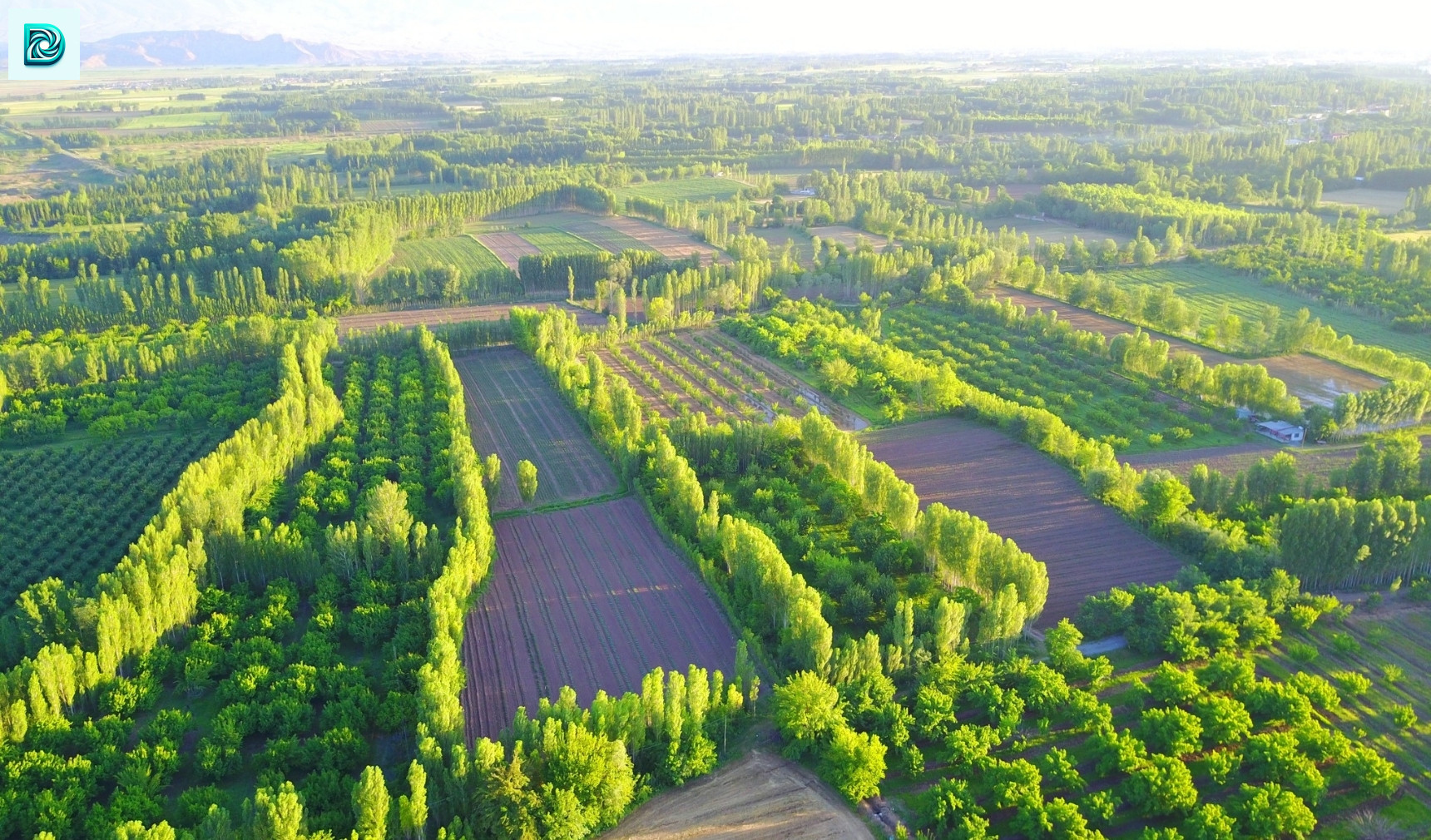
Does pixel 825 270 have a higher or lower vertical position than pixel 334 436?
higher

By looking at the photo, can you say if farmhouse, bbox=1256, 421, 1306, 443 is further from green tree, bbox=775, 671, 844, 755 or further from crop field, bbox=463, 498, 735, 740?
green tree, bbox=775, 671, 844, 755

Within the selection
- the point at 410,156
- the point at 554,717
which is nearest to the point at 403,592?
the point at 554,717

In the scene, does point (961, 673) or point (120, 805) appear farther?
point (961, 673)

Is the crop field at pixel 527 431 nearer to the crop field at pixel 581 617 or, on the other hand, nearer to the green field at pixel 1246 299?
the crop field at pixel 581 617

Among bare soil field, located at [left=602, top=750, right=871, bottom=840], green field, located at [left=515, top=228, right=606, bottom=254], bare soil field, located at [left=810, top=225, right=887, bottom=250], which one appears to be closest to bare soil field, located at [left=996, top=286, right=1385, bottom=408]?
bare soil field, located at [left=810, top=225, right=887, bottom=250]

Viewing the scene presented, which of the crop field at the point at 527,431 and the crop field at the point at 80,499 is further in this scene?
the crop field at the point at 527,431

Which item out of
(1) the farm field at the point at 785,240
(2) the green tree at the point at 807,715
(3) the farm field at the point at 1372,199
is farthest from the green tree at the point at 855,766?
(3) the farm field at the point at 1372,199

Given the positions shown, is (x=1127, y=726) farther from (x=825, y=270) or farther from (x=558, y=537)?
(x=825, y=270)
